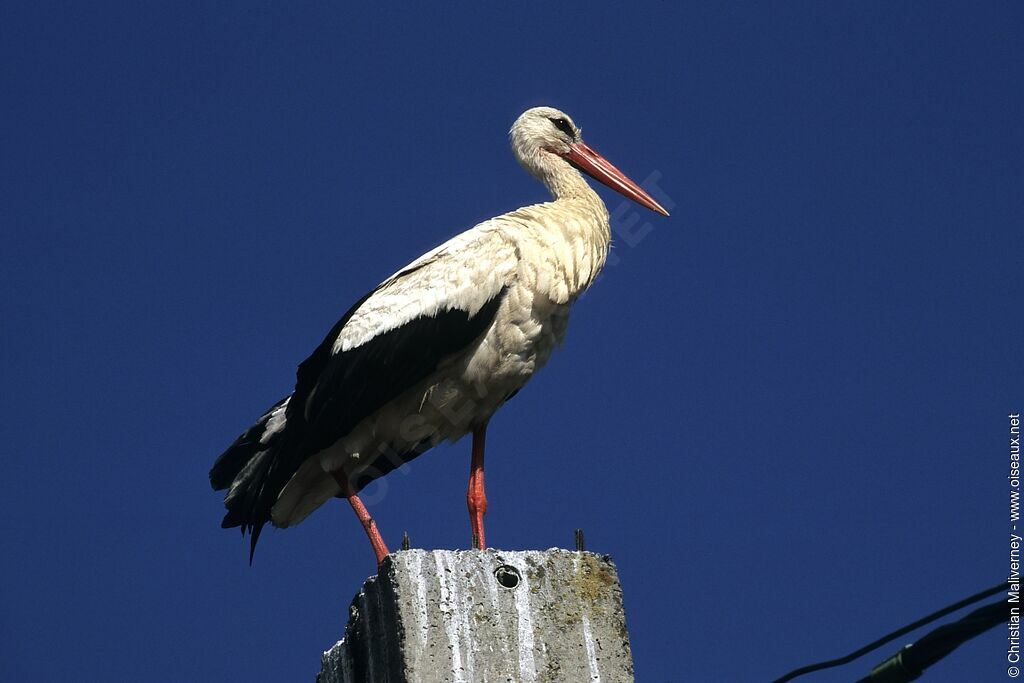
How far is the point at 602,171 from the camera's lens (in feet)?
29.7

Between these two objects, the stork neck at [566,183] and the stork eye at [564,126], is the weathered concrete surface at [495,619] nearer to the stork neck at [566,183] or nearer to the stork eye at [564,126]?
the stork neck at [566,183]

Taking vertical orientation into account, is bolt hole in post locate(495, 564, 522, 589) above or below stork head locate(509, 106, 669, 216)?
below

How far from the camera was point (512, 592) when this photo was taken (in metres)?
4.61

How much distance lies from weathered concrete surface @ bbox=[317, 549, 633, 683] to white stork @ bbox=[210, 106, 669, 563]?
2.50 metres

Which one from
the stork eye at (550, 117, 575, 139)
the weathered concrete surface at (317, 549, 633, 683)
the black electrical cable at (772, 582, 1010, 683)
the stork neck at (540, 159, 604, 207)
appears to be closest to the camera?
the black electrical cable at (772, 582, 1010, 683)

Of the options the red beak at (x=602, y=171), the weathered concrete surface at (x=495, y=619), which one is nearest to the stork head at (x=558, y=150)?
the red beak at (x=602, y=171)

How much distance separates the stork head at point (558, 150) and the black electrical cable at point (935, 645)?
5.54 m

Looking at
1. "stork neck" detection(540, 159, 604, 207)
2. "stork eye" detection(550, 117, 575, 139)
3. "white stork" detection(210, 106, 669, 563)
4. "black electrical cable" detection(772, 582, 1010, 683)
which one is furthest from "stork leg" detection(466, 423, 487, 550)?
"black electrical cable" detection(772, 582, 1010, 683)

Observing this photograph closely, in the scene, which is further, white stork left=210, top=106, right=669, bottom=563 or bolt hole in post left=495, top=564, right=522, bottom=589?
white stork left=210, top=106, right=669, bottom=563

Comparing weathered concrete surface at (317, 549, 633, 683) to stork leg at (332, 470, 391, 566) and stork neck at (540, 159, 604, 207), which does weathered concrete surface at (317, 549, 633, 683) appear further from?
stork neck at (540, 159, 604, 207)

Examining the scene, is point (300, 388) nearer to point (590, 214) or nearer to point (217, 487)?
point (217, 487)

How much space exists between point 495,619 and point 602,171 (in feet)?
16.1

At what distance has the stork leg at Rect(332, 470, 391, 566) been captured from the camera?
709 cm

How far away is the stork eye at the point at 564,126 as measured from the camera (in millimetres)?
9086
